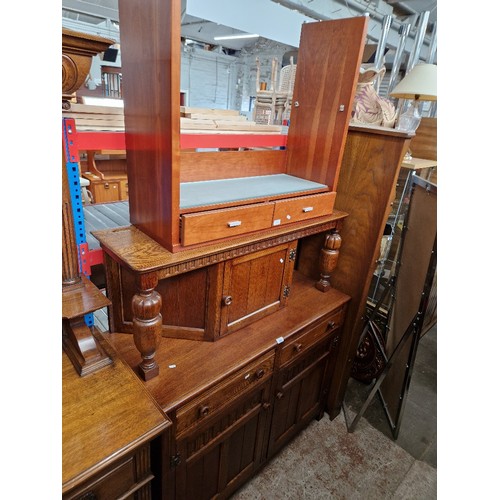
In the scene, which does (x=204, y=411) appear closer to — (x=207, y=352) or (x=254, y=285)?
(x=207, y=352)

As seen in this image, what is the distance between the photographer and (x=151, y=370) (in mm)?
1182

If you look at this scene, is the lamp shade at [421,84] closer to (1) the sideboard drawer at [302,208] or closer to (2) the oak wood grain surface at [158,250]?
(1) the sideboard drawer at [302,208]

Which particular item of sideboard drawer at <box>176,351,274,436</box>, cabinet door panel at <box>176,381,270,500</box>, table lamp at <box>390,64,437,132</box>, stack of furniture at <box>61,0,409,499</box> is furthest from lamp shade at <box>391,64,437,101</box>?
cabinet door panel at <box>176,381,270,500</box>

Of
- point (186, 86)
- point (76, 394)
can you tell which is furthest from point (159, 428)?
point (186, 86)

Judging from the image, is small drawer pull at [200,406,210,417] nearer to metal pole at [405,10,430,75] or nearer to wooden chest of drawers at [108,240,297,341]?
wooden chest of drawers at [108,240,297,341]

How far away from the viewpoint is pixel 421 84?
2.47 metres

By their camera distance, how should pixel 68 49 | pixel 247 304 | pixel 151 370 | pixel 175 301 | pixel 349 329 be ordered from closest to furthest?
1. pixel 68 49
2. pixel 151 370
3. pixel 175 301
4. pixel 247 304
5. pixel 349 329

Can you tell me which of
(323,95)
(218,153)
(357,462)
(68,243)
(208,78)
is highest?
(208,78)

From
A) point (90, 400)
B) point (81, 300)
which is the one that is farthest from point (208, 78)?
point (90, 400)

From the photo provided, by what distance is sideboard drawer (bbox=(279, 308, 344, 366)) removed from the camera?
1.57 metres

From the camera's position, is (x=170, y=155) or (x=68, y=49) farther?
(x=170, y=155)

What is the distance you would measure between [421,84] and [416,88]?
4 cm

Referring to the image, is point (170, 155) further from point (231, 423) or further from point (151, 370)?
point (231, 423)

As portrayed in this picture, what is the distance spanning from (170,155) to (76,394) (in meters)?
0.72
